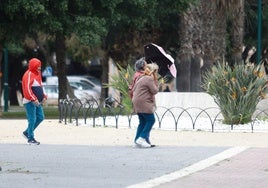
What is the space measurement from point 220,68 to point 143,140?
608cm

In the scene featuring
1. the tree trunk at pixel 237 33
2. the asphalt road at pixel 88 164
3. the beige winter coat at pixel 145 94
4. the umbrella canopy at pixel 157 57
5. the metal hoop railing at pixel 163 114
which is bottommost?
the asphalt road at pixel 88 164

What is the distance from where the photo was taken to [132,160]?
15.0m

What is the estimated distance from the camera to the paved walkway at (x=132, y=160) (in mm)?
12422

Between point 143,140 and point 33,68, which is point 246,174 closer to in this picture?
point 143,140

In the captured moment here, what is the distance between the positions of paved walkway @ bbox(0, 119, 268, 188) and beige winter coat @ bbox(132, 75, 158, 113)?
0.80 m

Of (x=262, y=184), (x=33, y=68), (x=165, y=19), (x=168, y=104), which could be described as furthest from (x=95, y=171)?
(x=165, y=19)

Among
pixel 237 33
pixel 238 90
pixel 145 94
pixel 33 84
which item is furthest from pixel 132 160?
pixel 237 33

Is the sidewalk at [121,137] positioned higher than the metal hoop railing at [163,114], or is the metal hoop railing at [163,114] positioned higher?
the metal hoop railing at [163,114]

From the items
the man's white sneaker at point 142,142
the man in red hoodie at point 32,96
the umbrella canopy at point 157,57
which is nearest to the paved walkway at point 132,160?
the man's white sneaker at point 142,142

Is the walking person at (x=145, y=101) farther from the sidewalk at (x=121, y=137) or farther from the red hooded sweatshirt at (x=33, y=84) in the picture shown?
the red hooded sweatshirt at (x=33, y=84)

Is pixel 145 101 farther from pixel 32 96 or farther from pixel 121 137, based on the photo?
pixel 121 137

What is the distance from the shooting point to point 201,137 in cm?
1989

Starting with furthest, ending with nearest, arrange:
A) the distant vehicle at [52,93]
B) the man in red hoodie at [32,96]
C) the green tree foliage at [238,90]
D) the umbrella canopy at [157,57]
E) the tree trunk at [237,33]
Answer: the distant vehicle at [52,93], the tree trunk at [237,33], the umbrella canopy at [157,57], the green tree foliage at [238,90], the man in red hoodie at [32,96]

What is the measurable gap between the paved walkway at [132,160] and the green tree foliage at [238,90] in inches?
54.9
